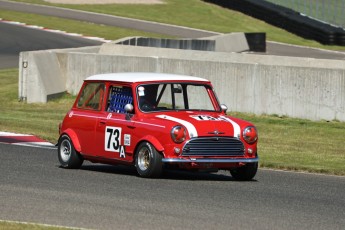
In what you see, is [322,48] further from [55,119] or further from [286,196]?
[286,196]

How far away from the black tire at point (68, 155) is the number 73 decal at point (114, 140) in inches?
29.1

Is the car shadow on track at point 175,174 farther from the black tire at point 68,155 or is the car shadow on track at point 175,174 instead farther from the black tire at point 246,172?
the black tire at point 68,155

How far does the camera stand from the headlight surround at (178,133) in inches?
536

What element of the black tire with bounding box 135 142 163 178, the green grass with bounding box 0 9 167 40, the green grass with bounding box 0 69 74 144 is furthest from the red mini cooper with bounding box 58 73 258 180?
the green grass with bounding box 0 9 167 40

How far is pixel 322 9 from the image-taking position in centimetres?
5597

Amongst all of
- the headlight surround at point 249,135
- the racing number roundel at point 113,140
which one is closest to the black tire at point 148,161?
the racing number roundel at point 113,140

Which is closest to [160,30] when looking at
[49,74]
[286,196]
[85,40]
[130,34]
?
[130,34]

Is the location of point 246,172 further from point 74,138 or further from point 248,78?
point 248,78

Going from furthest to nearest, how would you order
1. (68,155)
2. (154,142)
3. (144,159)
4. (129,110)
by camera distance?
(68,155)
(129,110)
(144,159)
(154,142)

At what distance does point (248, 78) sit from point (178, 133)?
34.6 feet

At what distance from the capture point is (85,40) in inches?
1734

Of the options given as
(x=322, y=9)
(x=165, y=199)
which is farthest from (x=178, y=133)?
(x=322, y=9)

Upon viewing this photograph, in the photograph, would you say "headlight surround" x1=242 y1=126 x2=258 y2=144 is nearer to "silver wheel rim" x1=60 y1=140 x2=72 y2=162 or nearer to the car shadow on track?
the car shadow on track

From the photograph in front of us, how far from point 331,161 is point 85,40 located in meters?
27.3
